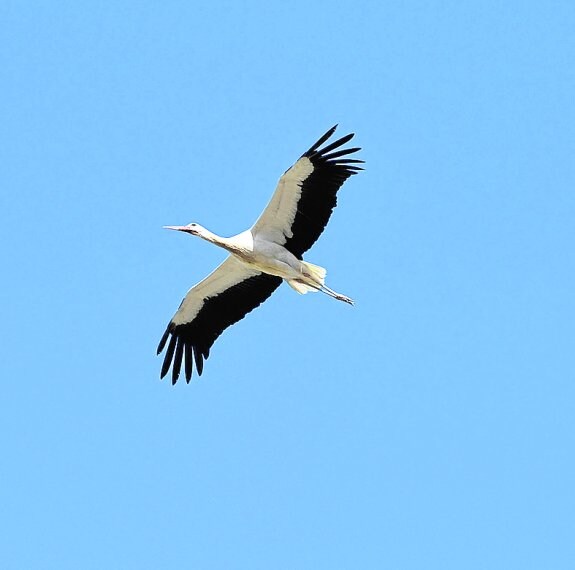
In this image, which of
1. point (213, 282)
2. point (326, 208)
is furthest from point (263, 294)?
point (326, 208)

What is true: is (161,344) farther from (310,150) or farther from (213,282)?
(310,150)

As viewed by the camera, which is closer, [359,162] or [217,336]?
[359,162]

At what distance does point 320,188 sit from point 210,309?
2782 mm

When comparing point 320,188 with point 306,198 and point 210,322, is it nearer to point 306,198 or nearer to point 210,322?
point 306,198

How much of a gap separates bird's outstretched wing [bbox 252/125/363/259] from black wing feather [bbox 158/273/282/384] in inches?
45.1

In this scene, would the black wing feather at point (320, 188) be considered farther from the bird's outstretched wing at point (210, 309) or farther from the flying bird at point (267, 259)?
the bird's outstretched wing at point (210, 309)

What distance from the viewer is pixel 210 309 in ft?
65.2

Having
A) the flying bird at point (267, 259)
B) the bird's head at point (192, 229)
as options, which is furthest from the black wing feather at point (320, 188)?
the bird's head at point (192, 229)

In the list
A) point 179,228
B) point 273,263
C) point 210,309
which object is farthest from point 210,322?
point 273,263

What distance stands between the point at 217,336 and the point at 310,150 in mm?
3316

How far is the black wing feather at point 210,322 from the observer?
19500 millimetres

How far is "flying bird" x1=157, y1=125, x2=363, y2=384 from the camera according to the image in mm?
17906

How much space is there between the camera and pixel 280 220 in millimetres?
18359

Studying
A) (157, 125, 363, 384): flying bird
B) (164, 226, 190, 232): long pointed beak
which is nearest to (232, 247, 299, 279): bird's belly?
(157, 125, 363, 384): flying bird
